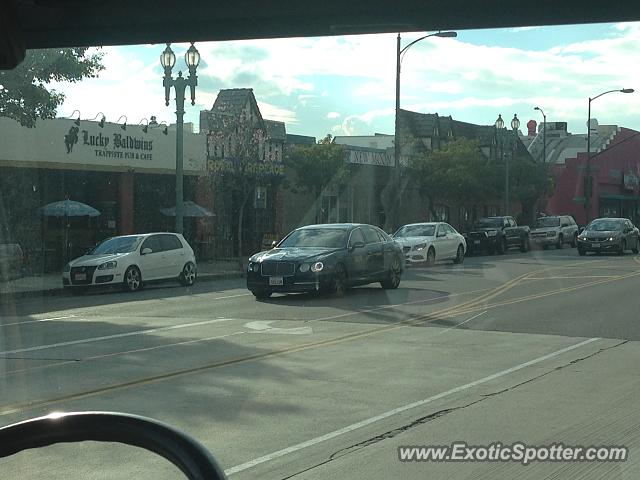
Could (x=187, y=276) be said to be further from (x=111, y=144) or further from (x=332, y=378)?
(x=332, y=378)

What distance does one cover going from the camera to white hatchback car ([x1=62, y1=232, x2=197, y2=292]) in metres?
21.9

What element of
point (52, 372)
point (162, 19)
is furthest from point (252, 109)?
point (162, 19)

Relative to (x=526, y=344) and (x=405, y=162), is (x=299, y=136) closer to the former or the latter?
(x=405, y=162)

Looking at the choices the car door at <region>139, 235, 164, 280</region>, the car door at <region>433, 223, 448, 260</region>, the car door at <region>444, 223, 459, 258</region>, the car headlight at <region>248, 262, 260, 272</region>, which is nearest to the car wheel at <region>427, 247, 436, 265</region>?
the car door at <region>433, 223, 448, 260</region>

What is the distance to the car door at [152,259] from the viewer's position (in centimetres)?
2277

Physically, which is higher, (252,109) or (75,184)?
(252,109)

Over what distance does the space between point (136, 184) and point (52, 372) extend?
80.3ft

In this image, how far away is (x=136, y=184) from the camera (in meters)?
34.0

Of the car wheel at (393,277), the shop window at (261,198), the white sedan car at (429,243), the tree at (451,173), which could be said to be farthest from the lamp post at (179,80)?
the tree at (451,173)

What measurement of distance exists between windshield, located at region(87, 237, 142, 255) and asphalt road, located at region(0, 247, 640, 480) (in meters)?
4.08

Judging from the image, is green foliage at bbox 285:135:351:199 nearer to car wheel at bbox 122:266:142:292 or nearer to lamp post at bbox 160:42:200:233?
lamp post at bbox 160:42:200:233

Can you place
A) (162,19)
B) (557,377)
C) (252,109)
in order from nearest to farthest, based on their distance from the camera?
(162,19), (557,377), (252,109)

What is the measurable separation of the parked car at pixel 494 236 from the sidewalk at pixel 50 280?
556 inches

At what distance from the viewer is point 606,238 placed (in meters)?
38.5
